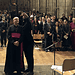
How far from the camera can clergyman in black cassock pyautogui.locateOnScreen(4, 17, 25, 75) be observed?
7.21 m

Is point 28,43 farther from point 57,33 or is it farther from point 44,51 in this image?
point 57,33

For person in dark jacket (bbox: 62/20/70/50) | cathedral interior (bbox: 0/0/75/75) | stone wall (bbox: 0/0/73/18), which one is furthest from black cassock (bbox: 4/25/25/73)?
stone wall (bbox: 0/0/73/18)

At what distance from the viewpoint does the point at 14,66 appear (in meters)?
7.25

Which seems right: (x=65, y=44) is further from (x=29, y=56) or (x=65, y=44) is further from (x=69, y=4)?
(x=69, y=4)

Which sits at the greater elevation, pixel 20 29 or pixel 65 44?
pixel 20 29

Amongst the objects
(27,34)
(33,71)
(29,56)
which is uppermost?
(27,34)

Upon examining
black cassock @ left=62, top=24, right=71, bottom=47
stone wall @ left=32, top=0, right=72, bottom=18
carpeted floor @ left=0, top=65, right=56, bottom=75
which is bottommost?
carpeted floor @ left=0, top=65, right=56, bottom=75

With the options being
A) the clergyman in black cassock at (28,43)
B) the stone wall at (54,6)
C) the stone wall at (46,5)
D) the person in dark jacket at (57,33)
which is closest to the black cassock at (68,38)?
the person in dark jacket at (57,33)

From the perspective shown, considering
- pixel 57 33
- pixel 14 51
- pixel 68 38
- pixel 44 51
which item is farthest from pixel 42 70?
pixel 68 38

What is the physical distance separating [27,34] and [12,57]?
85cm

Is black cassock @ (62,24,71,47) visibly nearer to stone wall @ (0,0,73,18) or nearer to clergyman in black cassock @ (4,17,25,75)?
clergyman in black cassock @ (4,17,25,75)

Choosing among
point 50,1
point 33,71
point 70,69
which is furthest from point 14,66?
point 50,1

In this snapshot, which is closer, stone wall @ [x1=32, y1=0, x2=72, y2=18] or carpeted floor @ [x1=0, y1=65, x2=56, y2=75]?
carpeted floor @ [x1=0, y1=65, x2=56, y2=75]

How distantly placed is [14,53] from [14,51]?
6cm
